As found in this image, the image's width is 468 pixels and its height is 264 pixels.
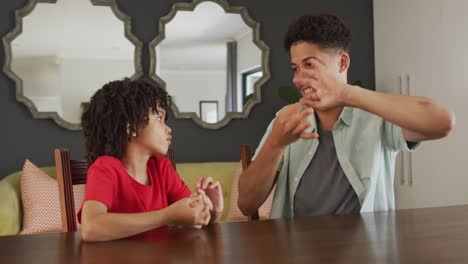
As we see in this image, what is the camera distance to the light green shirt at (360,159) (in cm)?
144

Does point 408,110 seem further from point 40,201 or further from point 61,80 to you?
point 61,80

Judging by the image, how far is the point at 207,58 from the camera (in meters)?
4.21

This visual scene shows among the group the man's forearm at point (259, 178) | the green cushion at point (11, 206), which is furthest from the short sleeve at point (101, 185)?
the green cushion at point (11, 206)

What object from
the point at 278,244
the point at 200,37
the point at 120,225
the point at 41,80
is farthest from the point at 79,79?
the point at 278,244

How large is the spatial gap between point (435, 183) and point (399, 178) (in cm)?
43

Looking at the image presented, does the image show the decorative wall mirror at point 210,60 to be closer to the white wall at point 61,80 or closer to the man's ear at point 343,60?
the white wall at point 61,80

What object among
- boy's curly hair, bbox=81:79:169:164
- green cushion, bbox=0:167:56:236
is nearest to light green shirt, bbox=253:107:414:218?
boy's curly hair, bbox=81:79:169:164

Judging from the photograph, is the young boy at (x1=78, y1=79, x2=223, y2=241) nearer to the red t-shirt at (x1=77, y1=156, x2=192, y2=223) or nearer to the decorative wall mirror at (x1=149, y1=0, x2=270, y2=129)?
the red t-shirt at (x1=77, y1=156, x2=192, y2=223)

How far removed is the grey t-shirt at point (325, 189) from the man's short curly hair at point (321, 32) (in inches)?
10.0

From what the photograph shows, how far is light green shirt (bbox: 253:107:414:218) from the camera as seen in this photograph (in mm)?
1438

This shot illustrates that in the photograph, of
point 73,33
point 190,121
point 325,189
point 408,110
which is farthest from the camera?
point 190,121

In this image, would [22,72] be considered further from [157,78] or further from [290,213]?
[290,213]

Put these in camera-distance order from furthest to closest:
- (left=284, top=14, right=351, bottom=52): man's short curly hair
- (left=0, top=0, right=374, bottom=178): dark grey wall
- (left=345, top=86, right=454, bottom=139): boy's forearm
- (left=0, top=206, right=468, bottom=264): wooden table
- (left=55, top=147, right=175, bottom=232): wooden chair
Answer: (left=0, top=0, right=374, bottom=178): dark grey wall → (left=284, top=14, right=351, bottom=52): man's short curly hair → (left=55, top=147, right=175, bottom=232): wooden chair → (left=345, top=86, right=454, bottom=139): boy's forearm → (left=0, top=206, right=468, bottom=264): wooden table

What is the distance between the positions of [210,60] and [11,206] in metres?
1.80
